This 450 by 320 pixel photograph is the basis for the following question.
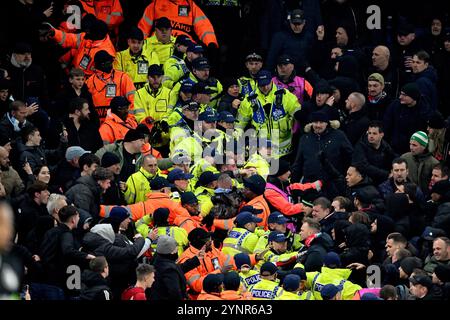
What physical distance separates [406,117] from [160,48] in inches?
150

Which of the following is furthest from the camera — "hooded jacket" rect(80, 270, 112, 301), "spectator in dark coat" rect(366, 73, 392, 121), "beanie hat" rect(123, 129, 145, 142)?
"spectator in dark coat" rect(366, 73, 392, 121)

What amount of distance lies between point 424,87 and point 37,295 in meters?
7.20

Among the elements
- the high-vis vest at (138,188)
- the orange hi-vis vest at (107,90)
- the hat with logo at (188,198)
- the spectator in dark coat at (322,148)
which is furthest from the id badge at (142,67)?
the hat with logo at (188,198)

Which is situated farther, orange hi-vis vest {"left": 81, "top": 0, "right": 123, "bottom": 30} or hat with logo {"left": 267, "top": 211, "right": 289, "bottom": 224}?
orange hi-vis vest {"left": 81, "top": 0, "right": 123, "bottom": 30}

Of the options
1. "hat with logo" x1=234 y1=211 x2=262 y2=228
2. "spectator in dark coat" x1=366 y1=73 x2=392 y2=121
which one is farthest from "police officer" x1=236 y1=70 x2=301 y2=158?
"hat with logo" x1=234 y1=211 x2=262 y2=228

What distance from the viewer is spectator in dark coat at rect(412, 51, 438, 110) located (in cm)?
2006

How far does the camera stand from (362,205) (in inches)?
694

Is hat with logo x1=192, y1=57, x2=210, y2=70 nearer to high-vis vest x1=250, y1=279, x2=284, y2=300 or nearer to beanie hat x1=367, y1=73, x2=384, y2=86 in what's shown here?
beanie hat x1=367, y1=73, x2=384, y2=86

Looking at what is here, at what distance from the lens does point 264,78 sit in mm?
20141

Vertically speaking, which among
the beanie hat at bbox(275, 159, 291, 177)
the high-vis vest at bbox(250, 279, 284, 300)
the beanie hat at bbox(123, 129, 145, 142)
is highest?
the beanie hat at bbox(123, 129, 145, 142)

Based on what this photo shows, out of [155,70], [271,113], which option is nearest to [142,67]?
[155,70]

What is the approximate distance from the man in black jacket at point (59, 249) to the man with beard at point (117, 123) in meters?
3.48

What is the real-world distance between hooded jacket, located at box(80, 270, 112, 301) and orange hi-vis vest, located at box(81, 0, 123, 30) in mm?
7131
